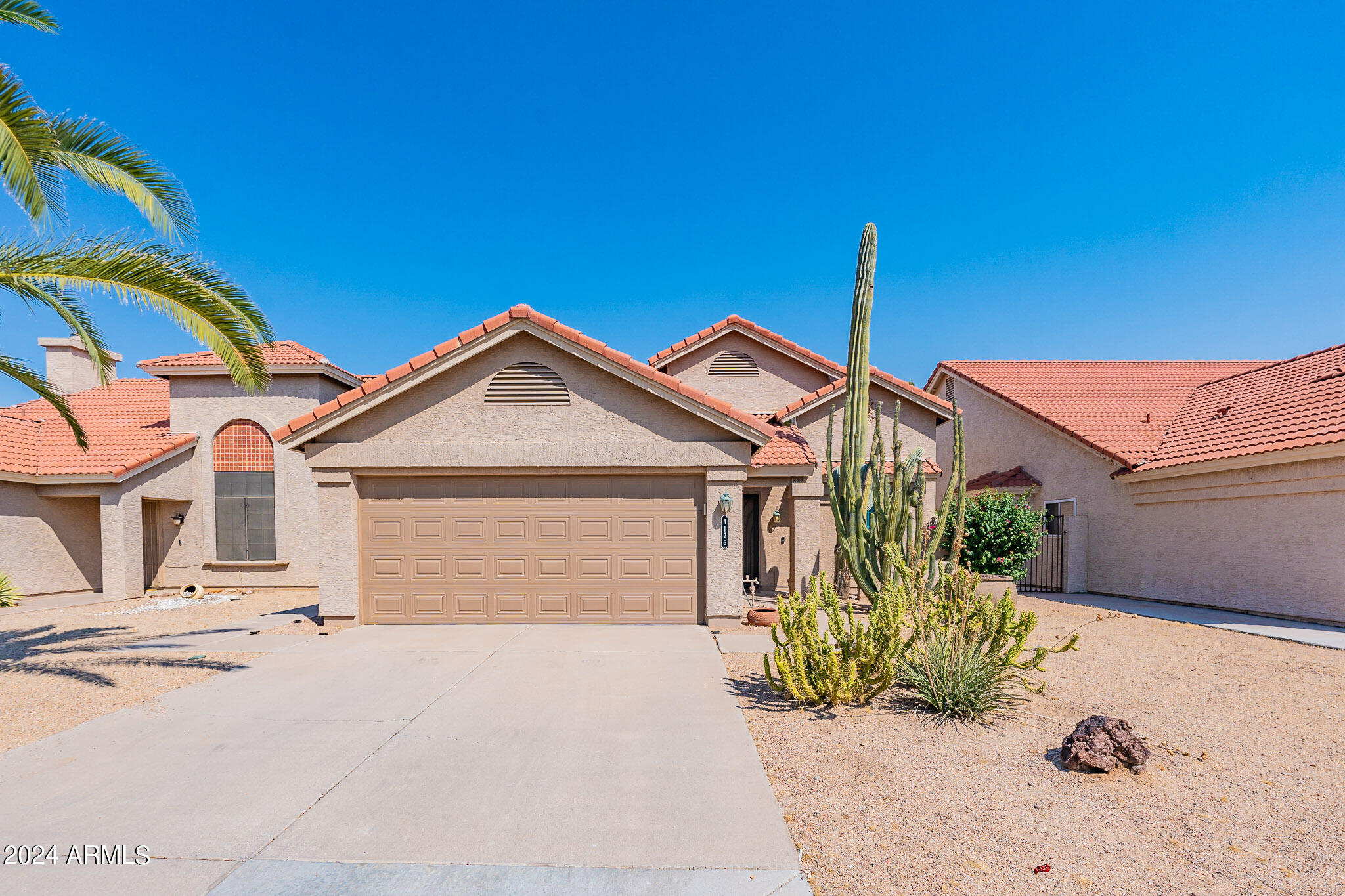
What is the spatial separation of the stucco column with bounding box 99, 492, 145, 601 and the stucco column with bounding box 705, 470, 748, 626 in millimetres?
13639

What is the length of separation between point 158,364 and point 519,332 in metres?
11.4

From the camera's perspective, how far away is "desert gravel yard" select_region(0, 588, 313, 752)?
628cm

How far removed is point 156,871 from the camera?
3580mm

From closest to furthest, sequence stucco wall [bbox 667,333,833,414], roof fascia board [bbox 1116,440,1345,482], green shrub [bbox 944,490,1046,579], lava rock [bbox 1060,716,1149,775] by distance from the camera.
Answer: lava rock [bbox 1060,716,1149,775] → roof fascia board [bbox 1116,440,1345,482] → green shrub [bbox 944,490,1046,579] → stucco wall [bbox 667,333,833,414]

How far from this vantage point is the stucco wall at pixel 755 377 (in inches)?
708

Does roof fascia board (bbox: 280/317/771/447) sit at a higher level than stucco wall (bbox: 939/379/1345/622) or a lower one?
higher

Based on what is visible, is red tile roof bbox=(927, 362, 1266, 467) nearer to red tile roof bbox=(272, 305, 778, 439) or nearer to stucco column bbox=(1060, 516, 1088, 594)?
stucco column bbox=(1060, 516, 1088, 594)

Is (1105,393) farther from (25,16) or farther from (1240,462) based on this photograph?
(25,16)

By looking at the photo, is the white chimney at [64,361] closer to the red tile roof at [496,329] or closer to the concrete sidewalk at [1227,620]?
the red tile roof at [496,329]

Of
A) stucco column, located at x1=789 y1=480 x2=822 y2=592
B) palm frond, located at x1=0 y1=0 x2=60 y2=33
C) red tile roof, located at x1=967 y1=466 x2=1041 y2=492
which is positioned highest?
palm frond, located at x1=0 y1=0 x2=60 y2=33

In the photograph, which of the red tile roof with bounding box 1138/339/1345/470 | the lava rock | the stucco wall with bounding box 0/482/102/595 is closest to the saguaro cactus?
the lava rock

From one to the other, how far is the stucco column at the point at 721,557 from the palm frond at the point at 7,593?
1453 centimetres

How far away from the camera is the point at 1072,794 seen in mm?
4426

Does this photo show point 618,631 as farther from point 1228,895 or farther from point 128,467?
point 128,467
